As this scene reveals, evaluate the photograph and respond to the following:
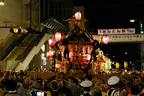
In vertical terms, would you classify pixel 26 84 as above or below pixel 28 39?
below

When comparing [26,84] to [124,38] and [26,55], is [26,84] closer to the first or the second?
[26,55]

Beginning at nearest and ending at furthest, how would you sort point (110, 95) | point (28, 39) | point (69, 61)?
point (110, 95), point (69, 61), point (28, 39)

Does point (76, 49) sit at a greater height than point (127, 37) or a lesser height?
lesser

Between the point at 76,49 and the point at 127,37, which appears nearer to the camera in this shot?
the point at 76,49

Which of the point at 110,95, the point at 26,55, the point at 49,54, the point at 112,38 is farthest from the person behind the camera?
the point at 112,38

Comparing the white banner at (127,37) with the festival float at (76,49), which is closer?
the festival float at (76,49)

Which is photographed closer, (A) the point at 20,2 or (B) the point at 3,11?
(B) the point at 3,11

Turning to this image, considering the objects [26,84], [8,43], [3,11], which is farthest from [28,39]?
[26,84]

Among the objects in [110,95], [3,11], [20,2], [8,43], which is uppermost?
[20,2]

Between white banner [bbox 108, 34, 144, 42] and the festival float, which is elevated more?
white banner [bbox 108, 34, 144, 42]

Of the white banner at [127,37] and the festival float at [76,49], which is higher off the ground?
the white banner at [127,37]

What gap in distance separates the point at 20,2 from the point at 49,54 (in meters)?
8.72

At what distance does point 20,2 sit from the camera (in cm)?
3369

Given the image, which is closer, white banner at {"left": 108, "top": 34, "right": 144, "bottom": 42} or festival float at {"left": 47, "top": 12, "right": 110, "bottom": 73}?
festival float at {"left": 47, "top": 12, "right": 110, "bottom": 73}
